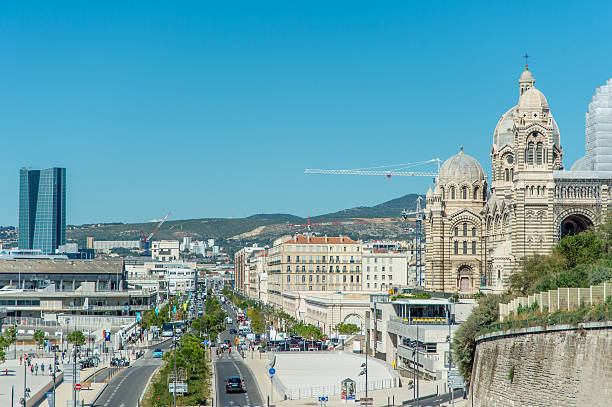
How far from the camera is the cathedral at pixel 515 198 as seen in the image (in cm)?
11131

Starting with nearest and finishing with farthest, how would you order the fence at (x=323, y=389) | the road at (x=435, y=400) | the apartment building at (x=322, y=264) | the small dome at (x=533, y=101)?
the road at (x=435, y=400) → the fence at (x=323, y=389) → the small dome at (x=533, y=101) → the apartment building at (x=322, y=264)

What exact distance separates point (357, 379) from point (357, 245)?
335ft

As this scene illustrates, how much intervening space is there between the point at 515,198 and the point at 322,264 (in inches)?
3213

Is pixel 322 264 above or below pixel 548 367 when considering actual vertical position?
above

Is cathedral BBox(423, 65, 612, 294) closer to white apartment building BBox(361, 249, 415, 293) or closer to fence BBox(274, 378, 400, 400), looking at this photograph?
fence BBox(274, 378, 400, 400)

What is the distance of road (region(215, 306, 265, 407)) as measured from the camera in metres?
78.1

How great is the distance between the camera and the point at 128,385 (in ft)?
299

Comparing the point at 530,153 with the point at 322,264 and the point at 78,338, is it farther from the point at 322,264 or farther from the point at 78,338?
the point at 322,264

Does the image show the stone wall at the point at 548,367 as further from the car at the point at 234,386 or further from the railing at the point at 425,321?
the railing at the point at 425,321

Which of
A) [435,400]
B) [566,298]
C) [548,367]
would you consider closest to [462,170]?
[435,400]

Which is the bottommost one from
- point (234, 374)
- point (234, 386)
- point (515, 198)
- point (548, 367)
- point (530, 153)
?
point (234, 374)

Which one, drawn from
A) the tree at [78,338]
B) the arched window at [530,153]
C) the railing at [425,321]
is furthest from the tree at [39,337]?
the arched window at [530,153]

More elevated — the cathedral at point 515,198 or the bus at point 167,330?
the cathedral at point 515,198

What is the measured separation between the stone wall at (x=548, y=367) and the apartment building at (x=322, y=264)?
404 feet
